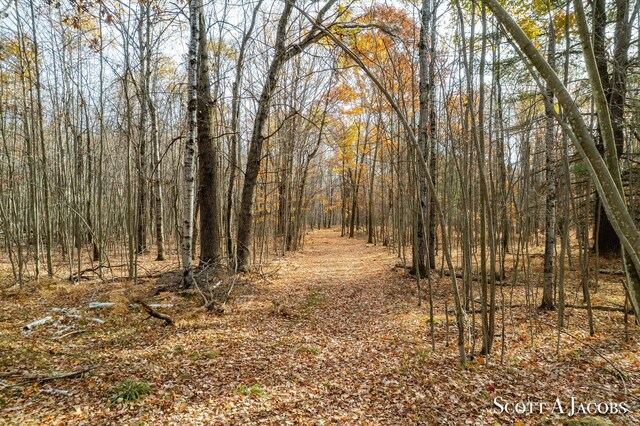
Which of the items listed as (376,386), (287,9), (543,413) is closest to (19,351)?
(376,386)

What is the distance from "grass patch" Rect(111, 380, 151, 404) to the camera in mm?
3047

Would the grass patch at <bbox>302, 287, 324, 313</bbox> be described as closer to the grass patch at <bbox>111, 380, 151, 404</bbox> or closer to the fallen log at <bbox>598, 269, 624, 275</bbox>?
the grass patch at <bbox>111, 380, 151, 404</bbox>

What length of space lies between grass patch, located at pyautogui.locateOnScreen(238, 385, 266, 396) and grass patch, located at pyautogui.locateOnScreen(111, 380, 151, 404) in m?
0.92

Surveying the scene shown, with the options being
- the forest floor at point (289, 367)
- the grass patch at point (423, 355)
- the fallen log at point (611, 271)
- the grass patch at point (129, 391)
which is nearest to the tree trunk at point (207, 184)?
the forest floor at point (289, 367)

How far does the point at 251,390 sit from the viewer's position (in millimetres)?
3379

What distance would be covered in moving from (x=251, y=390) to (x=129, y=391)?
121 cm

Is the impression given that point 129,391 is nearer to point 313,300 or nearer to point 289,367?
point 289,367

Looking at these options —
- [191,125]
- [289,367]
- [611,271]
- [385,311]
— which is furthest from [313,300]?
[611,271]

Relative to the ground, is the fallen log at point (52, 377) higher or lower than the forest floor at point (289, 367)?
higher

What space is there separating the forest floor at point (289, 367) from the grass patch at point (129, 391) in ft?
0.08

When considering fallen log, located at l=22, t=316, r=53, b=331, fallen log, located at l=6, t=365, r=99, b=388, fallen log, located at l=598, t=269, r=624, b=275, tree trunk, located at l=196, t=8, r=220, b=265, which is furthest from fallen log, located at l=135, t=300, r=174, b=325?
fallen log, located at l=598, t=269, r=624, b=275

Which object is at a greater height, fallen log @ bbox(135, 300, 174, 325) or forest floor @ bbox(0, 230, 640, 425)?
fallen log @ bbox(135, 300, 174, 325)

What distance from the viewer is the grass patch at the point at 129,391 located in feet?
10.00

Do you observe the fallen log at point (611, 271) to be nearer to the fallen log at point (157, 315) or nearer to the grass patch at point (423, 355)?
the grass patch at point (423, 355)
